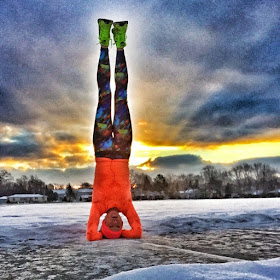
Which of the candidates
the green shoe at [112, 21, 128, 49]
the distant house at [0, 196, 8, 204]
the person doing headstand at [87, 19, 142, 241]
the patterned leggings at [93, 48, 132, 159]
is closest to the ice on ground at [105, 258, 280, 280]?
the person doing headstand at [87, 19, 142, 241]

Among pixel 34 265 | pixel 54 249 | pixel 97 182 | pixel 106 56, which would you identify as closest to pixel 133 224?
pixel 97 182

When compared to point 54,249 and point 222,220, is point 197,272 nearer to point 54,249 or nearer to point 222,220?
point 54,249

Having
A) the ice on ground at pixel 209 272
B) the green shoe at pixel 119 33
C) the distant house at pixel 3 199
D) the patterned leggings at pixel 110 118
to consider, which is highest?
the green shoe at pixel 119 33

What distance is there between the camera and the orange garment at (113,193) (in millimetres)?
4680

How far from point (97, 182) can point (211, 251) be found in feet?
6.95

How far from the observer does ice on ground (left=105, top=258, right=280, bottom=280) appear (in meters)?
1.70

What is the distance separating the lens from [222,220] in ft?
22.7

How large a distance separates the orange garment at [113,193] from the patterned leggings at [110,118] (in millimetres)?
169

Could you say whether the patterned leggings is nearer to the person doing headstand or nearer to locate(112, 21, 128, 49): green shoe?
the person doing headstand

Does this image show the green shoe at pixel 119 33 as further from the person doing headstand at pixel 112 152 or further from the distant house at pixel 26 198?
the distant house at pixel 26 198

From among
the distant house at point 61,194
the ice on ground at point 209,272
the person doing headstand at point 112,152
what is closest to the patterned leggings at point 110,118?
the person doing headstand at point 112,152

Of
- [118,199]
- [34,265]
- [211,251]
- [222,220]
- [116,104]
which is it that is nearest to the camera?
[34,265]

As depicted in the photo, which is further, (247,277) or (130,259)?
(130,259)

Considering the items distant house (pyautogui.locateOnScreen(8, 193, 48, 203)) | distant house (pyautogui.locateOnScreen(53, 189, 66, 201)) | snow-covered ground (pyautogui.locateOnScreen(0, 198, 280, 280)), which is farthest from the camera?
distant house (pyautogui.locateOnScreen(53, 189, 66, 201))
